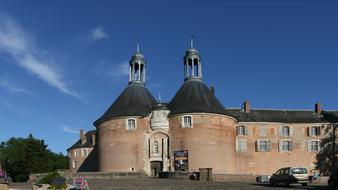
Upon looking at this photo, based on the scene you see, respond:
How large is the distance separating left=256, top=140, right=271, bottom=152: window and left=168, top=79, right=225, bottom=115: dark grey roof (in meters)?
7.88

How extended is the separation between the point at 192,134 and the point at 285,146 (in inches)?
558

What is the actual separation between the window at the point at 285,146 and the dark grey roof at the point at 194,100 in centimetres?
994

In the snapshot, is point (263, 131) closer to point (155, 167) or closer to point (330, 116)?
point (330, 116)

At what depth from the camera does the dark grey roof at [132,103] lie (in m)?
45.1

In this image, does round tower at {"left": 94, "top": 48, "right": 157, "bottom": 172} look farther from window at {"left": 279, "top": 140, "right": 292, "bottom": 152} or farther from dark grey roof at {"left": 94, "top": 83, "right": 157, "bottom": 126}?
window at {"left": 279, "top": 140, "right": 292, "bottom": 152}

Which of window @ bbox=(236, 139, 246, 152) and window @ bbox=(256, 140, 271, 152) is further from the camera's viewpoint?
window @ bbox=(256, 140, 271, 152)

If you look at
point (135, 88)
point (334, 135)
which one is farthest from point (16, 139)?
point (334, 135)

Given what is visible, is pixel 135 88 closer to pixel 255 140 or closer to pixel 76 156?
pixel 255 140

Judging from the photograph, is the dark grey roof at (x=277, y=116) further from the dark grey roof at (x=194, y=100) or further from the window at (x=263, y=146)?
the dark grey roof at (x=194, y=100)

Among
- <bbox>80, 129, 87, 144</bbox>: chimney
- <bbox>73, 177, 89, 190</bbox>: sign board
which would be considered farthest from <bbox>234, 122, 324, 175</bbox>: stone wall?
<bbox>73, 177, 89, 190</bbox>: sign board

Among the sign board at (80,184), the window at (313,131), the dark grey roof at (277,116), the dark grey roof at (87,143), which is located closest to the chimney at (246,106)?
the dark grey roof at (277,116)

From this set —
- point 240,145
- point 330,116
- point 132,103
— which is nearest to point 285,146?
point 240,145

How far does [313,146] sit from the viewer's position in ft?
170

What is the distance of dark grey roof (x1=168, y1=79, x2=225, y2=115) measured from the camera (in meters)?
43.8
